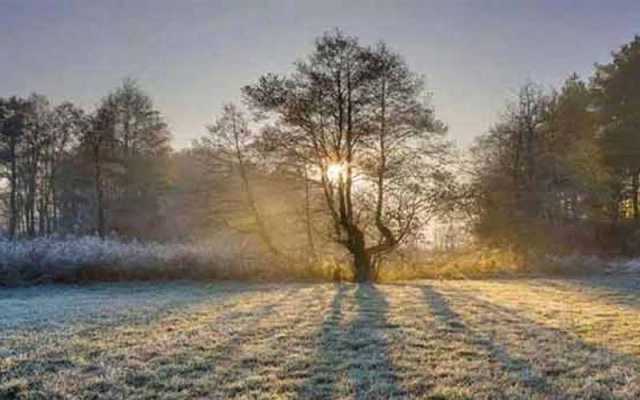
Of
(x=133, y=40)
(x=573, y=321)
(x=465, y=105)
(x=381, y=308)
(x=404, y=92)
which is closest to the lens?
(x=573, y=321)

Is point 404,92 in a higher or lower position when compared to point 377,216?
higher

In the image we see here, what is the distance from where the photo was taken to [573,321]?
6219mm

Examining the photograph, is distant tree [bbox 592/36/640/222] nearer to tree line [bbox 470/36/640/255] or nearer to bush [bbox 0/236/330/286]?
tree line [bbox 470/36/640/255]

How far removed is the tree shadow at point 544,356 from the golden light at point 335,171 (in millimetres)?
7489

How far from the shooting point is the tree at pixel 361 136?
44.0 feet

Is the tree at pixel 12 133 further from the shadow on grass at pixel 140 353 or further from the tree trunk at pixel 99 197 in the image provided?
the shadow on grass at pixel 140 353

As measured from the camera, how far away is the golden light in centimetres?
1381

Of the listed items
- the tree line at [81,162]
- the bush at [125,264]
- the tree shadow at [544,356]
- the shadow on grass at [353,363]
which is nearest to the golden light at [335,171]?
the bush at [125,264]

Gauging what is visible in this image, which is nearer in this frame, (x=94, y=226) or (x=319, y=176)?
(x=319, y=176)

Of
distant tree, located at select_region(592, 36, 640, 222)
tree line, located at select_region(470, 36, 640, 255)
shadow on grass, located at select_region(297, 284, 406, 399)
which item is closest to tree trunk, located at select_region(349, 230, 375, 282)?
tree line, located at select_region(470, 36, 640, 255)

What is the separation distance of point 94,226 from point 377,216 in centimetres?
1482

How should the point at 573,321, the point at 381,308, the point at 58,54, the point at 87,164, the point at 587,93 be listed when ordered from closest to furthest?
the point at 573,321, the point at 381,308, the point at 58,54, the point at 87,164, the point at 587,93

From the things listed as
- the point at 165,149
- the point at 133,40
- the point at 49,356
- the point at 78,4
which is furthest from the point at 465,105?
the point at 165,149

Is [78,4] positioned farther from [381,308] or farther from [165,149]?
[165,149]
